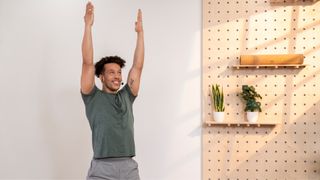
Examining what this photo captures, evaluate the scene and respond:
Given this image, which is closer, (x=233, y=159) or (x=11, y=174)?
(x=233, y=159)

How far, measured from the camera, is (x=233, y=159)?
2.56m

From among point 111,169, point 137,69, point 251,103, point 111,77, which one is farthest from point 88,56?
point 251,103

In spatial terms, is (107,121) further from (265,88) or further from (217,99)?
(265,88)

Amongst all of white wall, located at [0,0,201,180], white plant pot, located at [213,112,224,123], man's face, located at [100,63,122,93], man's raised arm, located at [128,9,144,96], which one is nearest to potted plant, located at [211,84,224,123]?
white plant pot, located at [213,112,224,123]

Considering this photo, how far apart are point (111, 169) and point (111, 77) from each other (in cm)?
53

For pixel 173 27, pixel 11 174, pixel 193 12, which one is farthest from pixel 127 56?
pixel 11 174

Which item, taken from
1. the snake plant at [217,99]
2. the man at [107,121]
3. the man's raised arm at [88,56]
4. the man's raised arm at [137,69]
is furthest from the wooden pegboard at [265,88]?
the man's raised arm at [88,56]

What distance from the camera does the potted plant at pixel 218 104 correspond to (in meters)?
2.51

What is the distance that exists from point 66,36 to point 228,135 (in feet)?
4.62

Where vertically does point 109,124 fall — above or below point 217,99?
below

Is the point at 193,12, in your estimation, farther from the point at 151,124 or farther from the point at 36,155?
the point at 36,155

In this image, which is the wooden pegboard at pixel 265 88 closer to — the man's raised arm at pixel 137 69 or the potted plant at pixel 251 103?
the potted plant at pixel 251 103

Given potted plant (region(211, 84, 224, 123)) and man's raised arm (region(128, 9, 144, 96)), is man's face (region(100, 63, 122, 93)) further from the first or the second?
potted plant (region(211, 84, 224, 123))

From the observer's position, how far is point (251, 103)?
8.04ft
